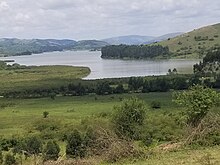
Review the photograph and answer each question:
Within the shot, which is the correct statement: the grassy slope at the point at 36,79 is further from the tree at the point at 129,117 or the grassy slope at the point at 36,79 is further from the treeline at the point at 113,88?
the tree at the point at 129,117

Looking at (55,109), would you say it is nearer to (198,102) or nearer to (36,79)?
(198,102)

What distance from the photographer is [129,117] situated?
48531 millimetres

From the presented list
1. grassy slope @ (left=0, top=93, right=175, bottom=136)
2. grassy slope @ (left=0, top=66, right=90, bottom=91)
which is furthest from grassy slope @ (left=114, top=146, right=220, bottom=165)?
grassy slope @ (left=0, top=66, right=90, bottom=91)

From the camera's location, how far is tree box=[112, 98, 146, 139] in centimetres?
4628

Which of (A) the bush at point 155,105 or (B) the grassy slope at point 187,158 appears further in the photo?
(A) the bush at point 155,105

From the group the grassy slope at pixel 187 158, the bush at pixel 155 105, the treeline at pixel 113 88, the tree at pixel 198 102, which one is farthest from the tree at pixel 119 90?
the grassy slope at pixel 187 158

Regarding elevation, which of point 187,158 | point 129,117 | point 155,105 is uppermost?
point 187,158

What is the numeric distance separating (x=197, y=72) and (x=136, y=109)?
277 feet

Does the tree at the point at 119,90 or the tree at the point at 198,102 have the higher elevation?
the tree at the point at 198,102

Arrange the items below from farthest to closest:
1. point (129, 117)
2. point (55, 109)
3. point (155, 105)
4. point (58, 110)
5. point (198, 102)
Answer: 1. point (55, 109)
2. point (58, 110)
3. point (155, 105)
4. point (129, 117)
5. point (198, 102)

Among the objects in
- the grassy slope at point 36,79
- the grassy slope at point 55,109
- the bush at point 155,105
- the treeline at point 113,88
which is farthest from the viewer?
the grassy slope at point 36,79

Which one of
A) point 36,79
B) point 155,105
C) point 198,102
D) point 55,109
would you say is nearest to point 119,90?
point 55,109

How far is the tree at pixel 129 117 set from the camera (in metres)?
46.3

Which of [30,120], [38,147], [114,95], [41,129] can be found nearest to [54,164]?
[38,147]
